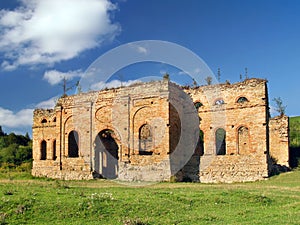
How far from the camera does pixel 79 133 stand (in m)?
29.0

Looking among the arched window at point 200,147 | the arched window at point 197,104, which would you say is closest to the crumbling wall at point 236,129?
the arched window at point 197,104

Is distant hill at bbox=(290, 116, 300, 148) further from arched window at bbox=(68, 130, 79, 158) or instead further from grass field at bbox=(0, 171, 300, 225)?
grass field at bbox=(0, 171, 300, 225)

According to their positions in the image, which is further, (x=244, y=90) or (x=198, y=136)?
(x=198, y=136)

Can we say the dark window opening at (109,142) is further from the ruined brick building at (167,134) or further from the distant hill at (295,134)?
the distant hill at (295,134)

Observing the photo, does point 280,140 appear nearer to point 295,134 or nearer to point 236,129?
point 236,129

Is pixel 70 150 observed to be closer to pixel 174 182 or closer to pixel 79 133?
pixel 79 133

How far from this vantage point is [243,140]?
2725 centimetres

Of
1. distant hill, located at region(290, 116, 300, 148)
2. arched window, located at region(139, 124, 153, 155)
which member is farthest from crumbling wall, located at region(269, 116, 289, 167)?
arched window, located at region(139, 124, 153, 155)

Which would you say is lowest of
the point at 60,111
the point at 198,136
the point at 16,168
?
the point at 16,168

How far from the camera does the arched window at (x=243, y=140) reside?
26422 mm

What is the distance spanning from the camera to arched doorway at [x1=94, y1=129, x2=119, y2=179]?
2845 cm

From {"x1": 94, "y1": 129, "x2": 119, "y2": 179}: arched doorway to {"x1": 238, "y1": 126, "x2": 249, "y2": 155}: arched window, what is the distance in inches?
374

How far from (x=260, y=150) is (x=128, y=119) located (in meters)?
8.96

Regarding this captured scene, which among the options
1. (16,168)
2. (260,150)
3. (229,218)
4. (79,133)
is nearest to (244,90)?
(260,150)
